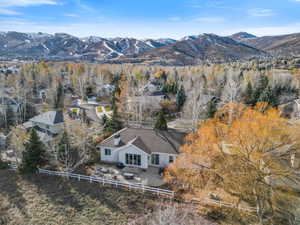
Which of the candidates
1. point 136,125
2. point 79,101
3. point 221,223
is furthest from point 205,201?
point 79,101

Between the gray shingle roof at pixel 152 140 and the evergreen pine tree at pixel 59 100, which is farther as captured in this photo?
the evergreen pine tree at pixel 59 100

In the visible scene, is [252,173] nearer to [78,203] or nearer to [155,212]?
[155,212]

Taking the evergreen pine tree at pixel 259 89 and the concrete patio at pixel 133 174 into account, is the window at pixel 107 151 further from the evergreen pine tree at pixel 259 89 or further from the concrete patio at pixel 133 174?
the evergreen pine tree at pixel 259 89

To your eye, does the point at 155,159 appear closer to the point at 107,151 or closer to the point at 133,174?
the point at 133,174

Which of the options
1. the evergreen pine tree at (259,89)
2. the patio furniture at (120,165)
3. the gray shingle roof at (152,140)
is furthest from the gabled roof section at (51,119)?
the evergreen pine tree at (259,89)

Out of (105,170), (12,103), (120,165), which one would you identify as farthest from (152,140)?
(12,103)

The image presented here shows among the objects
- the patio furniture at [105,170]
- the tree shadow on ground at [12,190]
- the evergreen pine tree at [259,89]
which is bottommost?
the tree shadow on ground at [12,190]

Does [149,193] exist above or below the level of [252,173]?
below
